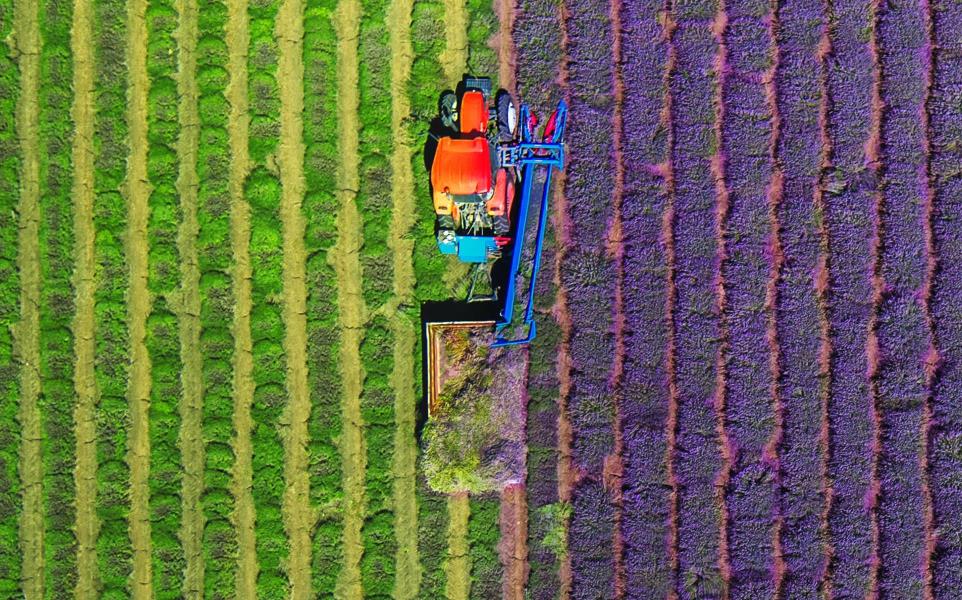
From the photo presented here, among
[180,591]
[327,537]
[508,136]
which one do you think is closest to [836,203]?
[508,136]

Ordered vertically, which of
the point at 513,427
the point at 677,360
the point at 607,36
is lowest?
the point at 513,427

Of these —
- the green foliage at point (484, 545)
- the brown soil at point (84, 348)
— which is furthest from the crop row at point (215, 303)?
the green foliage at point (484, 545)

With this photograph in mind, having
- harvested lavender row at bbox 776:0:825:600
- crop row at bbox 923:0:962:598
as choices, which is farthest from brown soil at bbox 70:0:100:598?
crop row at bbox 923:0:962:598

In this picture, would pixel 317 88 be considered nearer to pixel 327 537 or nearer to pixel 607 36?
pixel 607 36

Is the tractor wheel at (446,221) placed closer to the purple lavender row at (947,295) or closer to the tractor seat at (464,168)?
the tractor seat at (464,168)

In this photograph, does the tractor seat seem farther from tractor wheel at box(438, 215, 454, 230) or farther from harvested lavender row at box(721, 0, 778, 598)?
harvested lavender row at box(721, 0, 778, 598)

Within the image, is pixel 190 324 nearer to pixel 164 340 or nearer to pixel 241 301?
pixel 164 340

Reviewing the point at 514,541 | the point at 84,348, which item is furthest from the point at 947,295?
the point at 84,348
